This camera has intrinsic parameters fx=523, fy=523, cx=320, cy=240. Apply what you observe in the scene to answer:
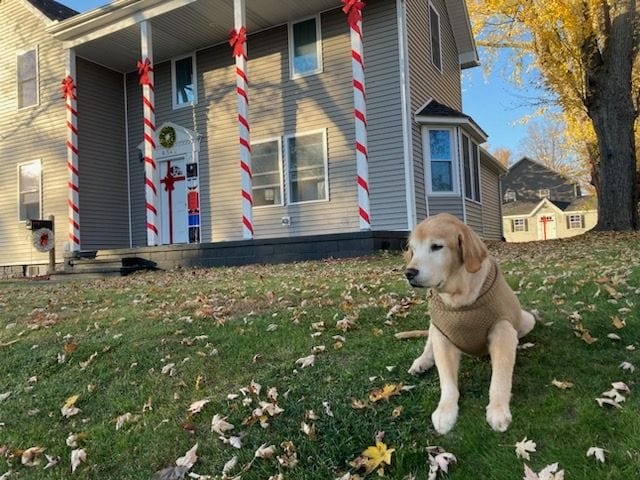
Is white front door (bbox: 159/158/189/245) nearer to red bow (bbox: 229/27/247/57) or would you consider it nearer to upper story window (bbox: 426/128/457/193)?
red bow (bbox: 229/27/247/57)

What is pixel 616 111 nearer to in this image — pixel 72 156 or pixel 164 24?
pixel 164 24

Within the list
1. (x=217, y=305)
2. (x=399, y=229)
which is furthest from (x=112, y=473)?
(x=399, y=229)

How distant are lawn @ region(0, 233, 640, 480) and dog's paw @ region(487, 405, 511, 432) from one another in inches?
1.8

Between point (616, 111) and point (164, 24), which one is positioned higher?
point (164, 24)

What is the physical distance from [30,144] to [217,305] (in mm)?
13311

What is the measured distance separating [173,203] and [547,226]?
44084 millimetres

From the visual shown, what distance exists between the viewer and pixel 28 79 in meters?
16.1

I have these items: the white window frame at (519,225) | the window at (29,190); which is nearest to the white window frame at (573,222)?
the white window frame at (519,225)

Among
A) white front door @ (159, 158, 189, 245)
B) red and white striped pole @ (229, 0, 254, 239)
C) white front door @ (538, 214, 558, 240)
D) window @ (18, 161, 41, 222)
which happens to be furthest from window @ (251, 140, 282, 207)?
white front door @ (538, 214, 558, 240)

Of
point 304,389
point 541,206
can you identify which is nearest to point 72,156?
point 304,389

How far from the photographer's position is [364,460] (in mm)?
2484

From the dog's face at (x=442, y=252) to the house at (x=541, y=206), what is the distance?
4369 cm

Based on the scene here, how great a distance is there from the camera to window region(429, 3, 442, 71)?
562 inches

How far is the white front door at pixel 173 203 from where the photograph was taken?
48.9 ft
